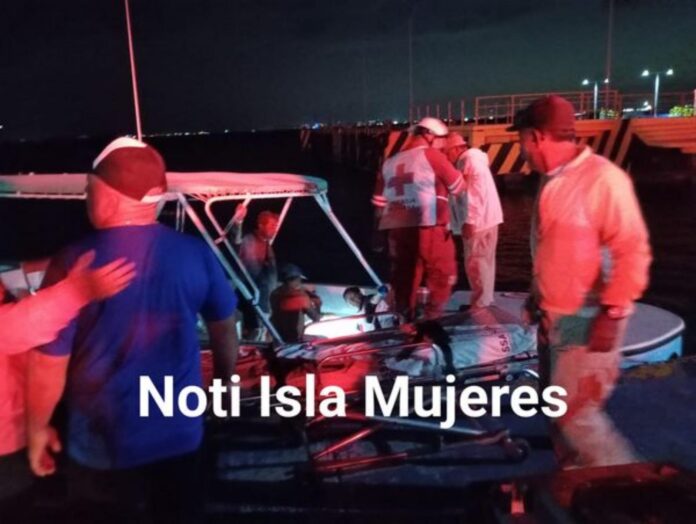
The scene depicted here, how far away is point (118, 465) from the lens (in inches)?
82.4

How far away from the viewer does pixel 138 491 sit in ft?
6.97

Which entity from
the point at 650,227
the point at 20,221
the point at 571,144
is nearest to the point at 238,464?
the point at 571,144

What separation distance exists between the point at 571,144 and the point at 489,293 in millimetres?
3669

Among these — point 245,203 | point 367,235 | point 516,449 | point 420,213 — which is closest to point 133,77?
point 245,203

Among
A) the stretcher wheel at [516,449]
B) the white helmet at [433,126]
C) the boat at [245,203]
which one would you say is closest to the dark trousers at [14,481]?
the stretcher wheel at [516,449]

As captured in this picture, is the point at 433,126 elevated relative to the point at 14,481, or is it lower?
elevated

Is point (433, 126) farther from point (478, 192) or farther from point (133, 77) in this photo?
point (133, 77)

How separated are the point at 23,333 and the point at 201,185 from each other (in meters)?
3.64

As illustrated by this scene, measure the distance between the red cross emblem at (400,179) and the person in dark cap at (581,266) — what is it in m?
2.66

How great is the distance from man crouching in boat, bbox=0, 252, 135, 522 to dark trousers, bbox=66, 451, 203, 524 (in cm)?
42

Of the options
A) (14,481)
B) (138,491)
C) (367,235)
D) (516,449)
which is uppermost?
(138,491)

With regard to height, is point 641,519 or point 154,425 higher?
point 154,425

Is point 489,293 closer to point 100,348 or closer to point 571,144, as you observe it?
point 571,144

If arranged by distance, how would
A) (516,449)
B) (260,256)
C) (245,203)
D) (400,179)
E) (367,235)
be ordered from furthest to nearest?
1. (367,235)
2. (260,256)
3. (245,203)
4. (400,179)
5. (516,449)
